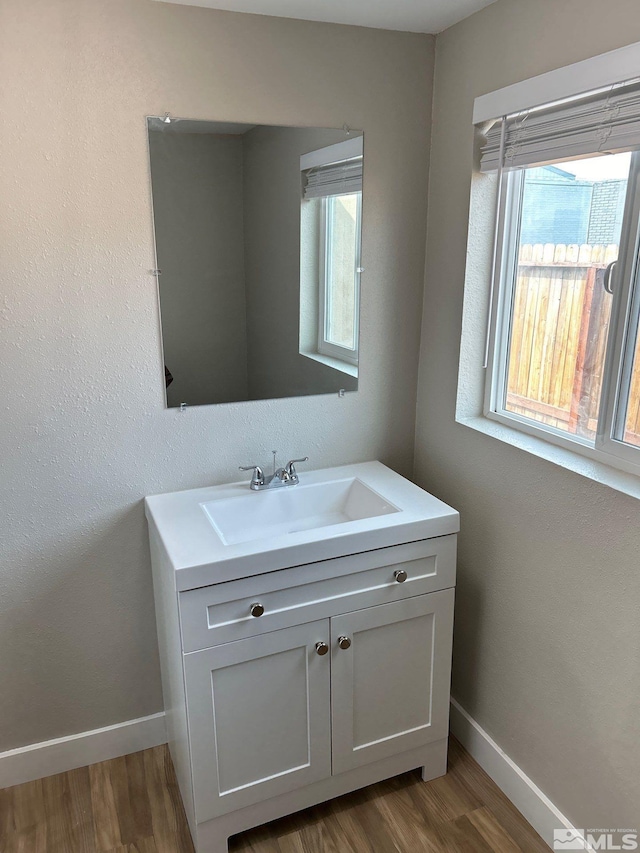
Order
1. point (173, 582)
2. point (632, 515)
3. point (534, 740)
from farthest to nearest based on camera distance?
point (534, 740)
point (173, 582)
point (632, 515)

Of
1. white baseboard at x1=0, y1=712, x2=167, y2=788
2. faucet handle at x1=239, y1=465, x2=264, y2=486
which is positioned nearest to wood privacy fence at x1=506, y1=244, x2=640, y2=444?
faucet handle at x1=239, y1=465, x2=264, y2=486

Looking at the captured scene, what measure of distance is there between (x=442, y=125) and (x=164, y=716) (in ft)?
7.04

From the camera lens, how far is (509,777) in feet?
6.54

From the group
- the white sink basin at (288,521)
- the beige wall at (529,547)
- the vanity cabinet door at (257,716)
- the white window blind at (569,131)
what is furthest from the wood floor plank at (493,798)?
the white window blind at (569,131)

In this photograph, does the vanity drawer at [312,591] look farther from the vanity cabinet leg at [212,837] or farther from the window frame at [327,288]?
the window frame at [327,288]

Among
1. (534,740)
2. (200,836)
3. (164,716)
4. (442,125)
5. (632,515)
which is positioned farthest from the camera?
(164,716)

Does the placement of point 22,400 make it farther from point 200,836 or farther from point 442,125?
point 442,125

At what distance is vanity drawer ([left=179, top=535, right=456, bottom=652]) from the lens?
1634 mm

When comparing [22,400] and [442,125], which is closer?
[22,400]

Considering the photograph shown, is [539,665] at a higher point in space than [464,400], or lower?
lower

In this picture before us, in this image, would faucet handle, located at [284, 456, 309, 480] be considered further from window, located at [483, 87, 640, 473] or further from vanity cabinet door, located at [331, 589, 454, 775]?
window, located at [483, 87, 640, 473]

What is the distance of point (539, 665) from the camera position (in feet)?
6.08

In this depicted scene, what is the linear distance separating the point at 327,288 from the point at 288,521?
0.76 metres

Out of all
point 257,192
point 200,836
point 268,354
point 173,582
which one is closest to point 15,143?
point 257,192
